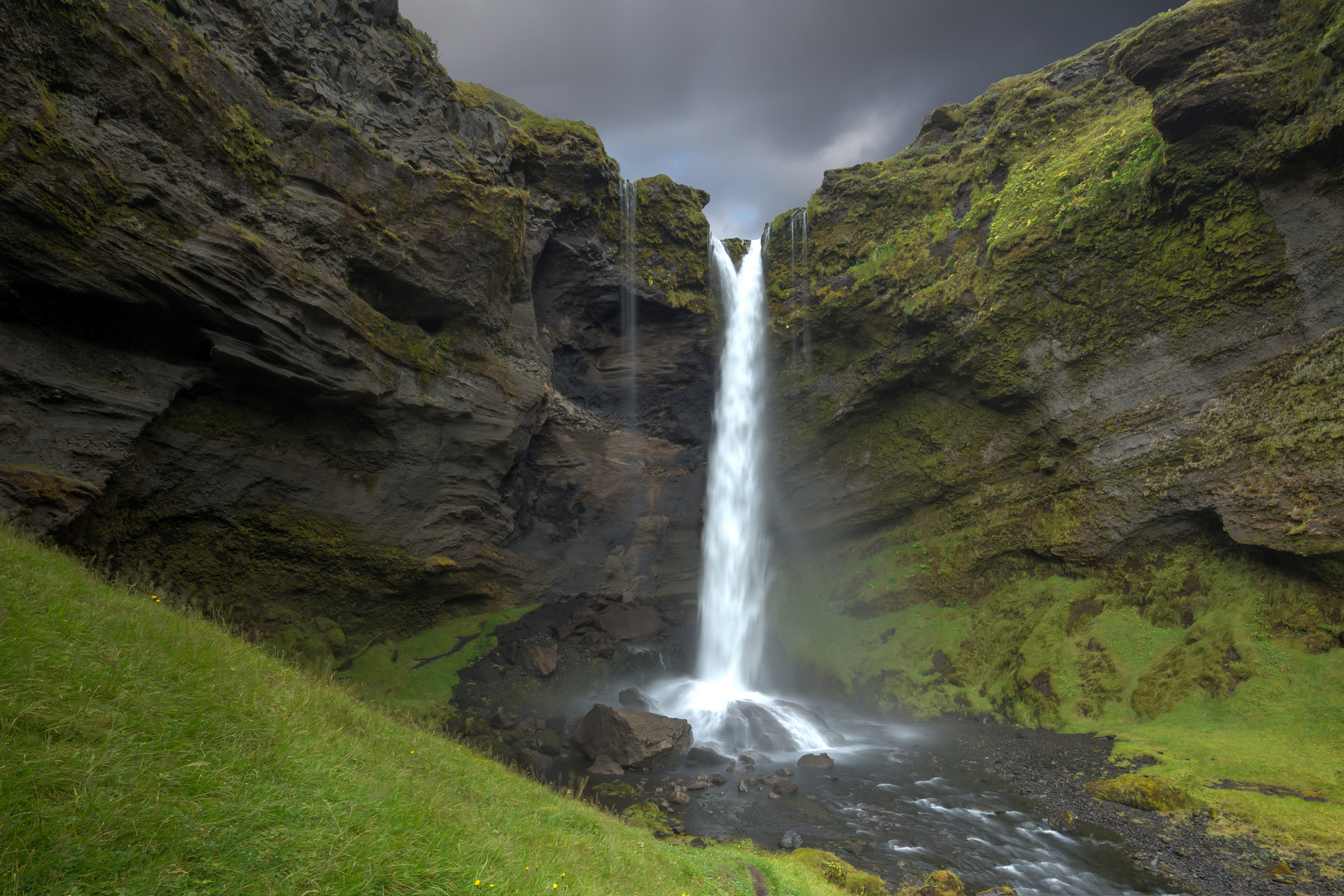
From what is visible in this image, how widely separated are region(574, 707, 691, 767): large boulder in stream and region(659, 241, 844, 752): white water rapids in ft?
22.5

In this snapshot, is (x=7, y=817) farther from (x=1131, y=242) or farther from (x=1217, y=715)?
(x=1131, y=242)

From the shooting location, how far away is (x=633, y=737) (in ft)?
53.3

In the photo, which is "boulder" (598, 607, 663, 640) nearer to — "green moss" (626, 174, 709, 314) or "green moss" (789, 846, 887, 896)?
"green moss" (626, 174, 709, 314)

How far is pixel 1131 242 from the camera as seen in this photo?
764 inches

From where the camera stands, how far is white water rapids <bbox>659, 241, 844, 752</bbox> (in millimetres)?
26078

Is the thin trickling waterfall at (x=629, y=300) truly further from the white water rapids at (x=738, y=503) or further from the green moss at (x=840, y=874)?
the green moss at (x=840, y=874)

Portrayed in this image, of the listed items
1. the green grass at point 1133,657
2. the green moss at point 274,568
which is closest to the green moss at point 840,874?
the green grass at point 1133,657

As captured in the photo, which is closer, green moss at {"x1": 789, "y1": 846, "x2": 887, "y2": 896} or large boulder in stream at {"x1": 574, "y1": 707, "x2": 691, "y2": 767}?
green moss at {"x1": 789, "y1": 846, "x2": 887, "y2": 896}

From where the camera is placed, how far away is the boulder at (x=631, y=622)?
25.2 m

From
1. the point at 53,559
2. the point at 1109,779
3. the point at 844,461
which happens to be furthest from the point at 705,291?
the point at 53,559

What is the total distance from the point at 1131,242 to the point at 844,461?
1310 cm

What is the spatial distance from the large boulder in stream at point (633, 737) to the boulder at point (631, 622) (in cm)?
755

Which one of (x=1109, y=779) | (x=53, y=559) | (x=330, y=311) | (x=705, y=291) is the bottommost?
(x=1109, y=779)

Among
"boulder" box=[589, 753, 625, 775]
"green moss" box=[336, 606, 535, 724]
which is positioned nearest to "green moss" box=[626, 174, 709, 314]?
"green moss" box=[336, 606, 535, 724]
